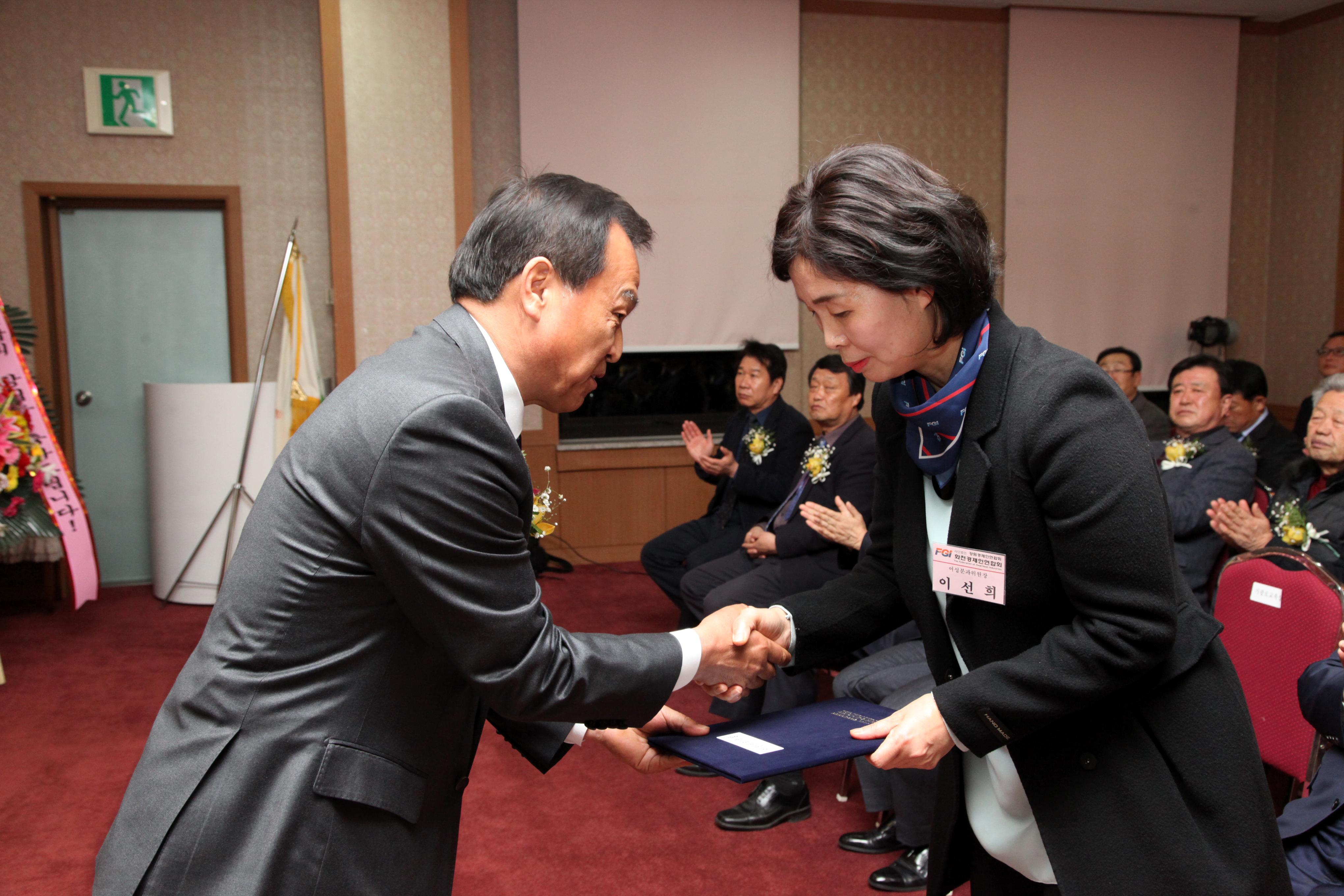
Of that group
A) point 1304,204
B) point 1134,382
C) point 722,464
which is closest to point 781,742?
point 722,464

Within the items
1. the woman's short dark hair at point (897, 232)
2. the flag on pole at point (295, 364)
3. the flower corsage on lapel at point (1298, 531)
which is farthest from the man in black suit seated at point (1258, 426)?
the flag on pole at point (295, 364)

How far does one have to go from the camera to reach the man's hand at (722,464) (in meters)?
4.68

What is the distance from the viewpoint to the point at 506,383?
127 centimetres

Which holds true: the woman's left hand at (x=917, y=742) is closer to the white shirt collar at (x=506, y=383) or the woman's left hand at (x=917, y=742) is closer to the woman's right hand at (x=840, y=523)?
the white shirt collar at (x=506, y=383)

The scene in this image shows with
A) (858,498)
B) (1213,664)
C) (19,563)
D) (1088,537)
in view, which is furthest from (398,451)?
(19,563)

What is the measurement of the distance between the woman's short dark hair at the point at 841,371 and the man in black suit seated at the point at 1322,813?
2.21 meters

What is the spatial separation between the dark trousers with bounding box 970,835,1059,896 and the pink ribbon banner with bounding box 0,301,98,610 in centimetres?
428

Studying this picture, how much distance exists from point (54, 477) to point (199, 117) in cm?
243

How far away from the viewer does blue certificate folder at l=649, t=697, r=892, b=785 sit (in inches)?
50.2

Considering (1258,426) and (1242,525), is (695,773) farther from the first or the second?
(1258,426)

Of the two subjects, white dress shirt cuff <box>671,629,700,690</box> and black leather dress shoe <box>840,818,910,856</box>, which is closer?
white dress shirt cuff <box>671,629,700,690</box>

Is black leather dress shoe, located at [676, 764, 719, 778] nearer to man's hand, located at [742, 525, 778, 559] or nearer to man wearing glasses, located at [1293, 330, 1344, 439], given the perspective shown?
man's hand, located at [742, 525, 778, 559]

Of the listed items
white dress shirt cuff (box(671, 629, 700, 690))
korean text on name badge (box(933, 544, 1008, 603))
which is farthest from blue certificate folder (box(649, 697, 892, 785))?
→ korean text on name badge (box(933, 544, 1008, 603))

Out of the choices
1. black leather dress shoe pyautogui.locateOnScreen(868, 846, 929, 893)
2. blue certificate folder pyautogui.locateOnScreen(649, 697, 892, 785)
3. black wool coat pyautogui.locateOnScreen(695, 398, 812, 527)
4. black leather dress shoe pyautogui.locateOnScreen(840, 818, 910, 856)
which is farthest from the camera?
black wool coat pyautogui.locateOnScreen(695, 398, 812, 527)
